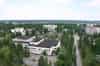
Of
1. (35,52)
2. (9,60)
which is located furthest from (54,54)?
(9,60)

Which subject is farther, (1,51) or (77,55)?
(77,55)

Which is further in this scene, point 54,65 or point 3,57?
point 54,65

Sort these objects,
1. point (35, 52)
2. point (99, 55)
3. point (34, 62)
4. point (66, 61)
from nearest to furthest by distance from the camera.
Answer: point (66, 61) < point (34, 62) < point (99, 55) < point (35, 52)

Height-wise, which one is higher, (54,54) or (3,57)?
(3,57)

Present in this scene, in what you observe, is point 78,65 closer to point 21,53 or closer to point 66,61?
point 66,61

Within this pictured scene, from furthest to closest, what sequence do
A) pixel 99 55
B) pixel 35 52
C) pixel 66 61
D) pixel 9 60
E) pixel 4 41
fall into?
pixel 35 52
pixel 4 41
pixel 99 55
pixel 66 61
pixel 9 60

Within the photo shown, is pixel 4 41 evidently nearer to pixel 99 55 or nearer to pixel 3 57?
pixel 3 57

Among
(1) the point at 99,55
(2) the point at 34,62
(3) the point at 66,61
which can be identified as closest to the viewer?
(3) the point at 66,61

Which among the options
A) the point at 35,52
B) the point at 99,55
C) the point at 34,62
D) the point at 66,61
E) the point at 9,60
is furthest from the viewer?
the point at 35,52

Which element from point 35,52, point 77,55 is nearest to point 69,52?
point 77,55
